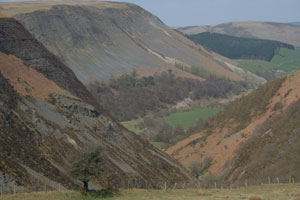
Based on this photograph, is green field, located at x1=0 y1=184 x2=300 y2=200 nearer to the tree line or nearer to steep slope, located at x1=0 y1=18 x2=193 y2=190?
steep slope, located at x1=0 y1=18 x2=193 y2=190

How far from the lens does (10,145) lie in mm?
39406

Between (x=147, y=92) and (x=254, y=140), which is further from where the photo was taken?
(x=147, y=92)

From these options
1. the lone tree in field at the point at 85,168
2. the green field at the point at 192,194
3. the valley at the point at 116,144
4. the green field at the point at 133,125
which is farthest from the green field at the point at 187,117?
the lone tree in field at the point at 85,168

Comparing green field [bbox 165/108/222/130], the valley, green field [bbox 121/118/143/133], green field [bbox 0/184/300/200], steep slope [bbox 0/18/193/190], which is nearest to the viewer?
green field [bbox 0/184/300/200]

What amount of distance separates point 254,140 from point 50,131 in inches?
1168

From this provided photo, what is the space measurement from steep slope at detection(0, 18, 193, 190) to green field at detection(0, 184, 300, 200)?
3.34m

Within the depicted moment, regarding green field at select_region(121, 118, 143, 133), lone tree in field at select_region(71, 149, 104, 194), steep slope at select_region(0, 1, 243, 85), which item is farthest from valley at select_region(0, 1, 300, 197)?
steep slope at select_region(0, 1, 243, 85)

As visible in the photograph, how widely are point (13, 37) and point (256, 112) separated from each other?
41320 millimetres

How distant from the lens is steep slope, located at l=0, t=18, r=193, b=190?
39.1 m

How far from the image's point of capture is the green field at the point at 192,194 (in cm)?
2925

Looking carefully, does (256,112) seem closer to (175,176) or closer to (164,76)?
(175,176)

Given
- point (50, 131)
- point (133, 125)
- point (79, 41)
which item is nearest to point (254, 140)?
point (50, 131)

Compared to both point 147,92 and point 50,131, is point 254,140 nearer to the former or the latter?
point 50,131

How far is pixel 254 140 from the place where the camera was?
65375mm
